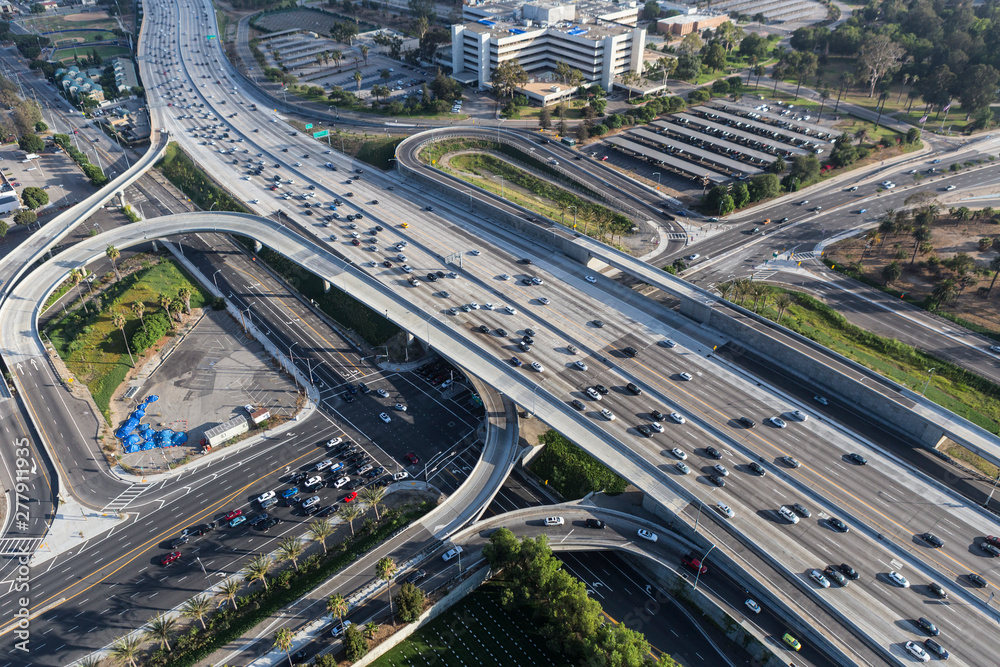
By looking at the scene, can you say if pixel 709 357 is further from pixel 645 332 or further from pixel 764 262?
pixel 764 262

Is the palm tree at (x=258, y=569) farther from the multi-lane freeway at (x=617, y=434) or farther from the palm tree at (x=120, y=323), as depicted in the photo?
the palm tree at (x=120, y=323)

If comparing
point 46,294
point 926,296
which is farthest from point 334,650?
point 926,296

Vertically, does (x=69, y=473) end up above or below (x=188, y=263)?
below

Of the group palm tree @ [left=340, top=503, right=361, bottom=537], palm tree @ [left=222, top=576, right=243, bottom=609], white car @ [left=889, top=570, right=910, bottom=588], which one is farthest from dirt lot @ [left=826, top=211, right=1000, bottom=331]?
palm tree @ [left=222, top=576, right=243, bottom=609]

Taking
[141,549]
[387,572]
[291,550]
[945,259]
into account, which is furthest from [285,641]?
[945,259]

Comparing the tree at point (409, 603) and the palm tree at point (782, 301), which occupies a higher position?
the palm tree at point (782, 301)

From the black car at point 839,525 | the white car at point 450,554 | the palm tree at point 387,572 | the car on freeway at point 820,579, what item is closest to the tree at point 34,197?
the palm tree at point 387,572
